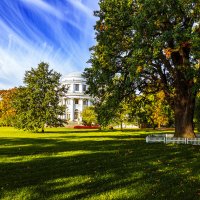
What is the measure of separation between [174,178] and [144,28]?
57.1 ft

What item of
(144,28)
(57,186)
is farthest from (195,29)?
(57,186)

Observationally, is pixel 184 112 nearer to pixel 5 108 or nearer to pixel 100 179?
pixel 100 179

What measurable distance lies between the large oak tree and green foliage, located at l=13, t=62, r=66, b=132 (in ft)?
81.9

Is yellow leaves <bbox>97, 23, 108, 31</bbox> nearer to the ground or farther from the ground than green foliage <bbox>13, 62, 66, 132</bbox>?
farther from the ground

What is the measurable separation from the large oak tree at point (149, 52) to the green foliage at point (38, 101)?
81.9ft

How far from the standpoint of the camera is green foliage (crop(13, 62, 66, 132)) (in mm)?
59000

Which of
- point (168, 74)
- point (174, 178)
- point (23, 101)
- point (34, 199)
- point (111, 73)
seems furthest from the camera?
point (23, 101)

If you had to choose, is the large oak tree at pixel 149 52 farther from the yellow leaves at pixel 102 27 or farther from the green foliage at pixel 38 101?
the green foliage at pixel 38 101

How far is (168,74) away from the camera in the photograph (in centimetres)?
3438

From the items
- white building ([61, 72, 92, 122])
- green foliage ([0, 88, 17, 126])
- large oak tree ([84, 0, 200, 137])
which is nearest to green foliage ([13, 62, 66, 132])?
large oak tree ([84, 0, 200, 137])

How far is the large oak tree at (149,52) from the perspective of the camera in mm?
27297

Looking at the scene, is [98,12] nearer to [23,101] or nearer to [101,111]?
[101,111]

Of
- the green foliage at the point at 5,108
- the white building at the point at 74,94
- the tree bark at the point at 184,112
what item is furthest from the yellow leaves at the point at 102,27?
the white building at the point at 74,94

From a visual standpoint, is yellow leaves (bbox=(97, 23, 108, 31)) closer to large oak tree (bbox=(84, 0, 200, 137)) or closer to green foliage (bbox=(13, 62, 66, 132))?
large oak tree (bbox=(84, 0, 200, 137))
